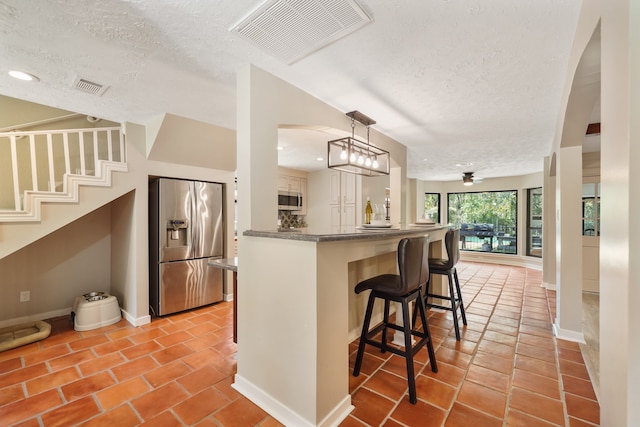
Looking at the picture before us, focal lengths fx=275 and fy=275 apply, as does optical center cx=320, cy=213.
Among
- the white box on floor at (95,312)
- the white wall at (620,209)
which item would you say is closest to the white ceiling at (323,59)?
the white wall at (620,209)

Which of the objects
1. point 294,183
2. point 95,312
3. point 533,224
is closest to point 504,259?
point 533,224

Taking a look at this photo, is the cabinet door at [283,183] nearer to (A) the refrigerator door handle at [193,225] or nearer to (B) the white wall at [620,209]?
(A) the refrigerator door handle at [193,225]

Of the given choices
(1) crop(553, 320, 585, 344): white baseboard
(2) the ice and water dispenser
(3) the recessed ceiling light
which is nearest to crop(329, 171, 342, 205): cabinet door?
(2) the ice and water dispenser

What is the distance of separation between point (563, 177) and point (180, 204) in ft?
14.1

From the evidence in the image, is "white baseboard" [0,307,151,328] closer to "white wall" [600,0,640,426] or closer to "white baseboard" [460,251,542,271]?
"white wall" [600,0,640,426]

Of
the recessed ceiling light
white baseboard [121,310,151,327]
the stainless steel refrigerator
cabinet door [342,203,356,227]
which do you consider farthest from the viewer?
cabinet door [342,203,356,227]

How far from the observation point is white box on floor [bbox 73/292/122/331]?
3.04 meters

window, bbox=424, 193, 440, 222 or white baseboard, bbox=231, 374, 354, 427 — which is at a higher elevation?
window, bbox=424, 193, 440, 222

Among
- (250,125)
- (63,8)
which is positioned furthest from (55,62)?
(250,125)

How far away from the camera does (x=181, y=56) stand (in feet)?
6.17

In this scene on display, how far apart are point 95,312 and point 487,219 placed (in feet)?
29.1

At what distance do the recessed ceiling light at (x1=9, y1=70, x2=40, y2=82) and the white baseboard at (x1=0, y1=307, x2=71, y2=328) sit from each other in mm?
2721

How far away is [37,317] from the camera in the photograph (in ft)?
10.8

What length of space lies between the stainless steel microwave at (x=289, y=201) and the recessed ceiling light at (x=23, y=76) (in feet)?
12.4
